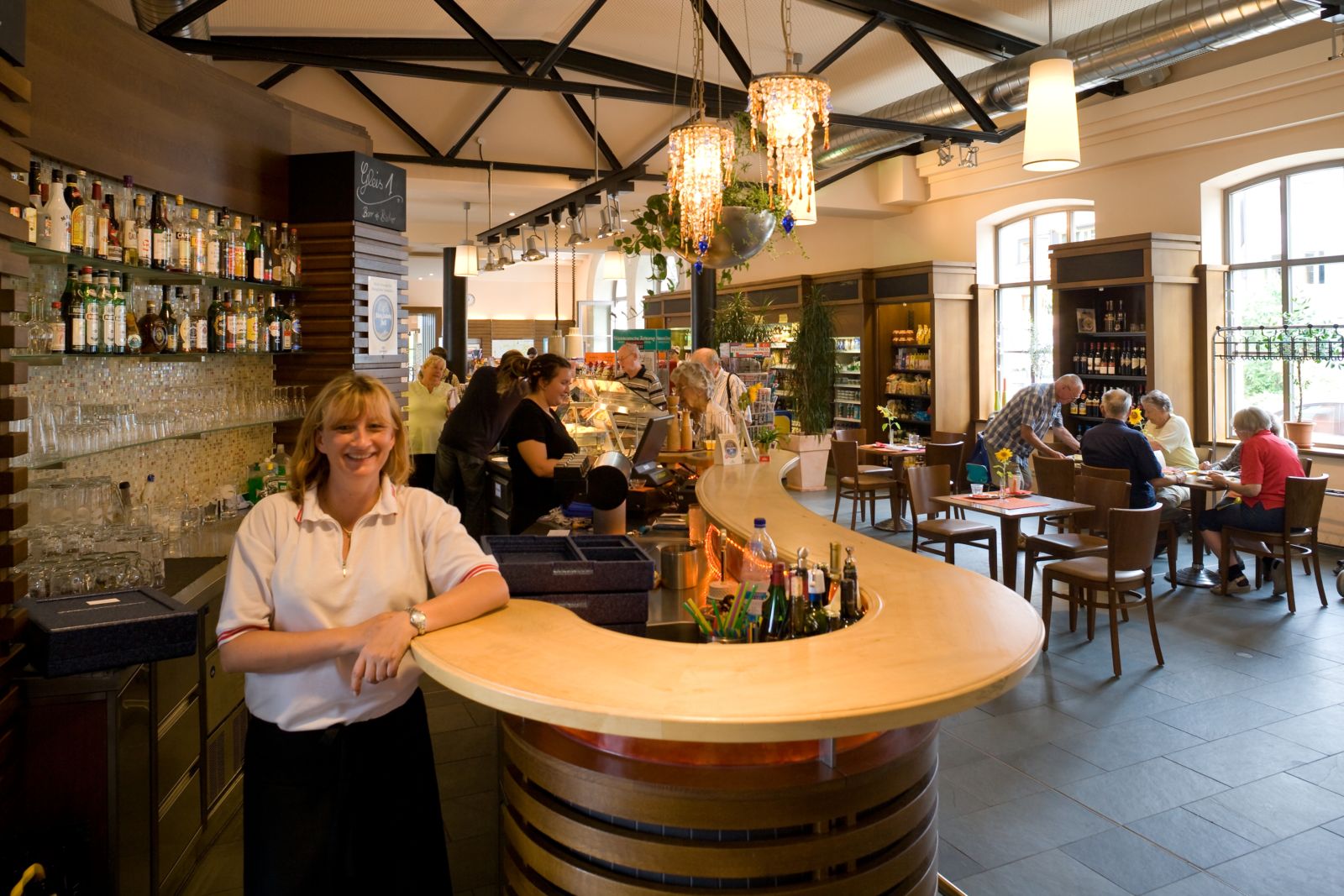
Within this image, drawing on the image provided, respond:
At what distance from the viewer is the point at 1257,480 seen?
682 centimetres

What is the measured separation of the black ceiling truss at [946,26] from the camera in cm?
743

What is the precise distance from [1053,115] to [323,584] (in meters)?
4.08

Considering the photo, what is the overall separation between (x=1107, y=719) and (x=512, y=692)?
3.85 m

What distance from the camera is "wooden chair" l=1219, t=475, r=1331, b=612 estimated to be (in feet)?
21.2

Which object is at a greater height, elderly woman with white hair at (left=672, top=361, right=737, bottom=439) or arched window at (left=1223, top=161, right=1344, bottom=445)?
arched window at (left=1223, top=161, right=1344, bottom=445)

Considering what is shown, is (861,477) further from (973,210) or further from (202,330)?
(202,330)

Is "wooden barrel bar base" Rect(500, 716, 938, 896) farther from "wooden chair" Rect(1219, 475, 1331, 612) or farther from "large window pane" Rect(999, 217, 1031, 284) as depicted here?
"large window pane" Rect(999, 217, 1031, 284)

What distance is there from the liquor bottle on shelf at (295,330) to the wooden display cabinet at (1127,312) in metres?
7.82

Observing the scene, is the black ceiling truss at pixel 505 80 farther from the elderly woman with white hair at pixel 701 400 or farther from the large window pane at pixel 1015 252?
the elderly woman with white hair at pixel 701 400

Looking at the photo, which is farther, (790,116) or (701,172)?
(701,172)

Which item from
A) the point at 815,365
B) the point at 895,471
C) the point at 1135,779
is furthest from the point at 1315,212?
the point at 1135,779

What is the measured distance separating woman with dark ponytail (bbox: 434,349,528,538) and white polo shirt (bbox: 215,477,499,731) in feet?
14.5

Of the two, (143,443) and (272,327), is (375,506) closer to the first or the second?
(143,443)

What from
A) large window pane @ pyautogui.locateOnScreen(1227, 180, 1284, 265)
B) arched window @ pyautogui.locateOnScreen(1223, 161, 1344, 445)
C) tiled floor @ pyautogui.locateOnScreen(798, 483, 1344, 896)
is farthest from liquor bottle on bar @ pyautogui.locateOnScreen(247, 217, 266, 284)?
large window pane @ pyautogui.locateOnScreen(1227, 180, 1284, 265)
